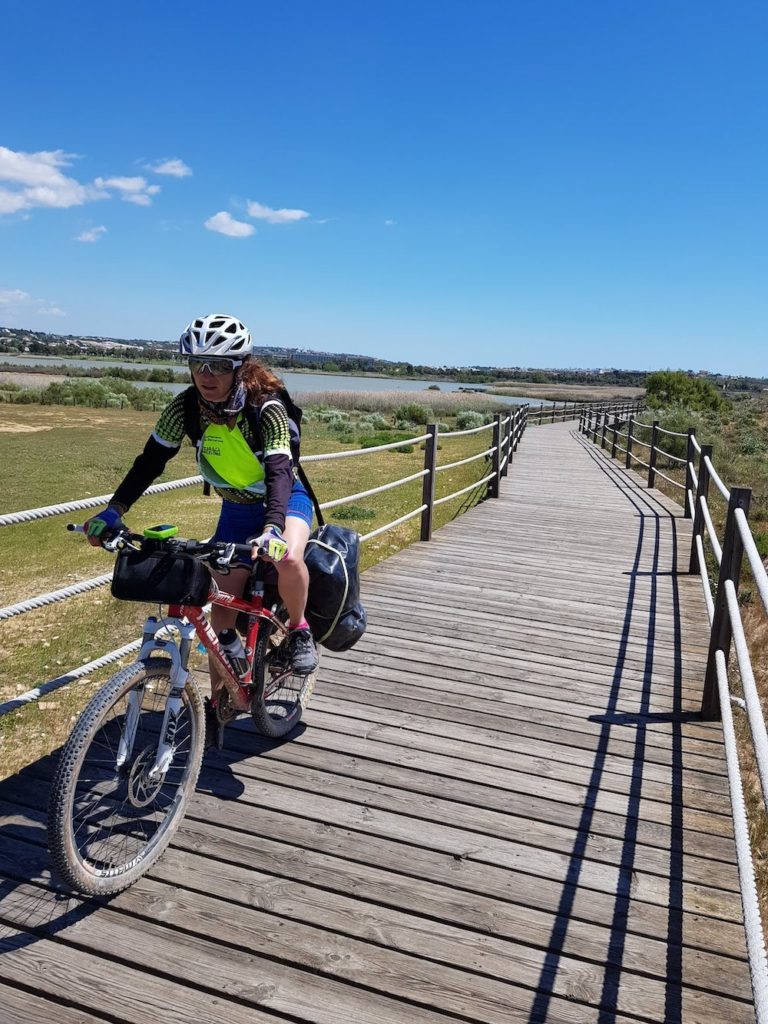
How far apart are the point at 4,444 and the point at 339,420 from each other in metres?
15.8

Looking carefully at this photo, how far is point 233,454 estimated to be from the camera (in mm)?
2811

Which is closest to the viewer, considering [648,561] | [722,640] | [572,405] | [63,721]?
[722,640]

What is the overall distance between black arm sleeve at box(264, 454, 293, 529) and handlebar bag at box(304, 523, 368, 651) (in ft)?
1.96

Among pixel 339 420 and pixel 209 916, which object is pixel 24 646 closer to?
pixel 209 916

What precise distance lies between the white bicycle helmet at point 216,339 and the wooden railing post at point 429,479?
4.81m

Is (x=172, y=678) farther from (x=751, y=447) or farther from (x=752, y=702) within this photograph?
(x=751, y=447)

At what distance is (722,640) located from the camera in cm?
378

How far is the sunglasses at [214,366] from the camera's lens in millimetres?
2652

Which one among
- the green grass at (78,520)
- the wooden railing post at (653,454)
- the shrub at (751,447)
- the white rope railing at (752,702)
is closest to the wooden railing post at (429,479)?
the green grass at (78,520)

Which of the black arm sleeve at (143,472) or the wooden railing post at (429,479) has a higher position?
the black arm sleeve at (143,472)

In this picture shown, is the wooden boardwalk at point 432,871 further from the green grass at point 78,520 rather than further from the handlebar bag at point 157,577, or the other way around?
the green grass at point 78,520

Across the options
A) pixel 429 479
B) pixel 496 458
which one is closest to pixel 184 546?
pixel 429 479

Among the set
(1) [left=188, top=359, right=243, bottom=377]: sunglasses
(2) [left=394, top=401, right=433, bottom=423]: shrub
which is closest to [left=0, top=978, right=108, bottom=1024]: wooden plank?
(1) [left=188, top=359, right=243, bottom=377]: sunglasses

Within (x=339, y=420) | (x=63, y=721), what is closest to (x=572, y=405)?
(x=339, y=420)
